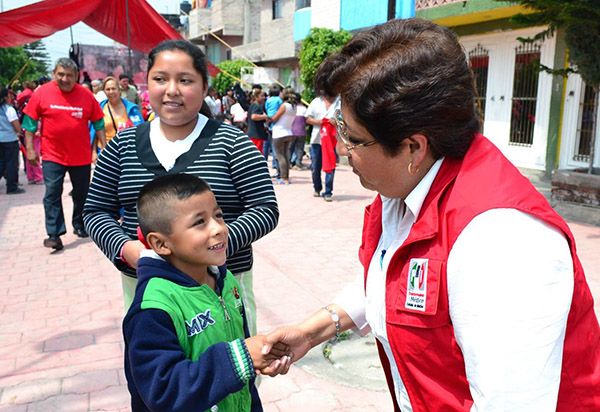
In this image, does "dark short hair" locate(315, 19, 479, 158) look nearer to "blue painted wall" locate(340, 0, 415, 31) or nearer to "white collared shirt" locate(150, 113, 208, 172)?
"white collared shirt" locate(150, 113, 208, 172)

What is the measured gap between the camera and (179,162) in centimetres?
220

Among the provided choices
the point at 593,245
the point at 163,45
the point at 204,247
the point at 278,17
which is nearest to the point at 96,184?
the point at 163,45

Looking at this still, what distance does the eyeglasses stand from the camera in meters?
1.44

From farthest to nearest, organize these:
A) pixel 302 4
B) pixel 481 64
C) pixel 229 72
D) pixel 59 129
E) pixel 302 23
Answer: pixel 229 72 < pixel 302 4 < pixel 302 23 < pixel 481 64 < pixel 59 129

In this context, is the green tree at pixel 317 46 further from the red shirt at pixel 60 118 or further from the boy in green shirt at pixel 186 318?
the boy in green shirt at pixel 186 318

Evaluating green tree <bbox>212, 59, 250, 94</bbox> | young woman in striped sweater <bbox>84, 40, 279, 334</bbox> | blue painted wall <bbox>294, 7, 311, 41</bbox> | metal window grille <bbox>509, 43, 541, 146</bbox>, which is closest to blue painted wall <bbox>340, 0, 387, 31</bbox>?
blue painted wall <bbox>294, 7, 311, 41</bbox>

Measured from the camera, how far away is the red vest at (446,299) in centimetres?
124

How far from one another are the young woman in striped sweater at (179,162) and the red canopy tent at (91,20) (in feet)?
11.6

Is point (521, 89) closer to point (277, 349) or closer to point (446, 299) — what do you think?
point (277, 349)

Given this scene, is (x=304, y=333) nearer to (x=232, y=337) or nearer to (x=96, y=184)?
(x=232, y=337)

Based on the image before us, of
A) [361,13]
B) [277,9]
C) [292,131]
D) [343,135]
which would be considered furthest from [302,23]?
[343,135]

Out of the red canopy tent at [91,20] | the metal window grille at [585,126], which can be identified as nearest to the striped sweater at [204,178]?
the red canopy tent at [91,20]

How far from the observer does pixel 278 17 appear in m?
25.5

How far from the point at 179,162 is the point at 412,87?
1.17m
